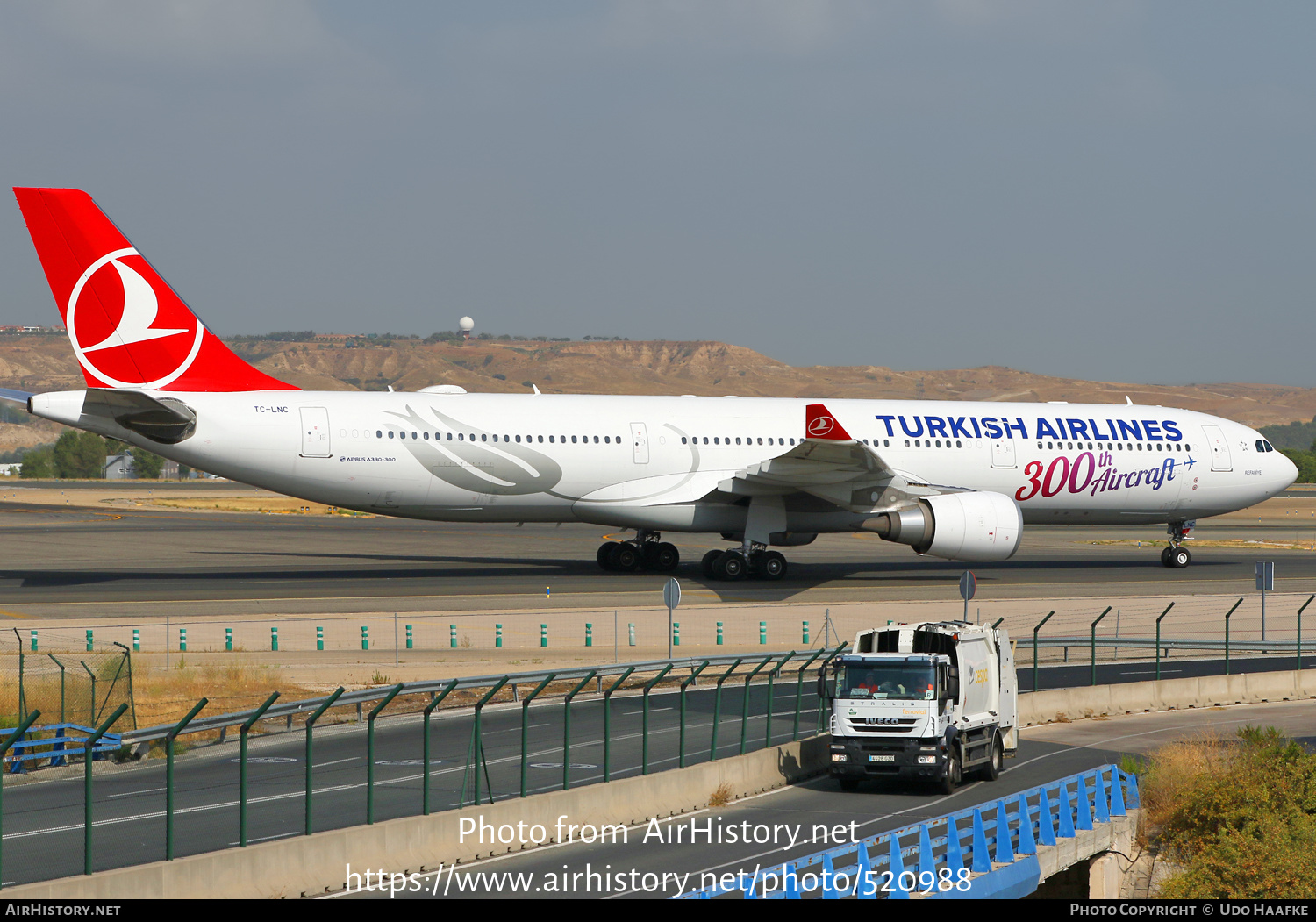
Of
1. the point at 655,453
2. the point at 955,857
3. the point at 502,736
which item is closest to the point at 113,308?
the point at 655,453

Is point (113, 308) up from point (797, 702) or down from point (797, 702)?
up

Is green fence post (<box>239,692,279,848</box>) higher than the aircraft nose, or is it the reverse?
the aircraft nose

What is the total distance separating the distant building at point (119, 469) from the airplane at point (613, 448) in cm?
14821

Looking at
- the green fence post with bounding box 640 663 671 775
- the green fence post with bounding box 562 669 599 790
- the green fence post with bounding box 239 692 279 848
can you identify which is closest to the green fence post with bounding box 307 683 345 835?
the green fence post with bounding box 239 692 279 848

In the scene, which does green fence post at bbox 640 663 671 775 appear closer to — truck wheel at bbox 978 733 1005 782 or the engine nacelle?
truck wheel at bbox 978 733 1005 782

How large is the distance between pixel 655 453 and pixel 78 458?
155484 mm

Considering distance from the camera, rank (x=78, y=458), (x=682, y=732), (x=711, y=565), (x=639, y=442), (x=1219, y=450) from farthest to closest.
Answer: (x=78, y=458)
(x=1219, y=450)
(x=711, y=565)
(x=639, y=442)
(x=682, y=732)

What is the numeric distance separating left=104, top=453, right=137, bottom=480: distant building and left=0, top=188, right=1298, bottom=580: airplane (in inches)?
5835

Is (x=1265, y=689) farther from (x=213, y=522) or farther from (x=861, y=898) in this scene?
(x=213, y=522)

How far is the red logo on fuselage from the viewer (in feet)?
107

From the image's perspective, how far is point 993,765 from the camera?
18547 millimetres

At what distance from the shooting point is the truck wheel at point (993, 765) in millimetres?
18453

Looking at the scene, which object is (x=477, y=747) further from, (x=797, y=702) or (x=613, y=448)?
(x=613, y=448)

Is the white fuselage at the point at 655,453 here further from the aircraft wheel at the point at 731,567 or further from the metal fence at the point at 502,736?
the metal fence at the point at 502,736
